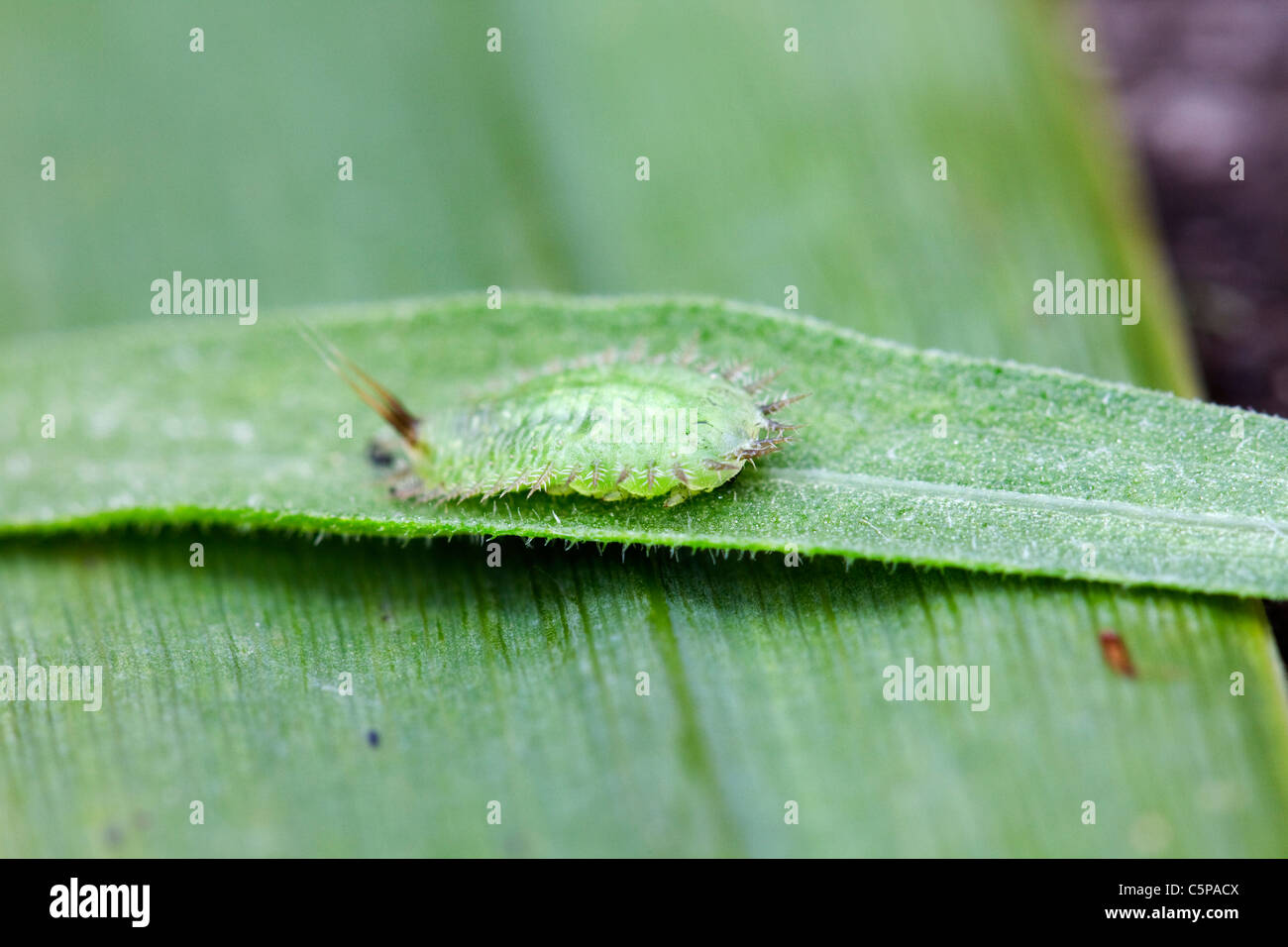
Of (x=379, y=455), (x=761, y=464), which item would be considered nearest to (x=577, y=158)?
(x=379, y=455)

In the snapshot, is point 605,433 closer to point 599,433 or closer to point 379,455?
point 599,433

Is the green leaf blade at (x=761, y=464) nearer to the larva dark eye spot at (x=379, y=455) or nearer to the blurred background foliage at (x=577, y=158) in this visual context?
the larva dark eye spot at (x=379, y=455)

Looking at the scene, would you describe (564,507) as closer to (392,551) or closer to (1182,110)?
(392,551)

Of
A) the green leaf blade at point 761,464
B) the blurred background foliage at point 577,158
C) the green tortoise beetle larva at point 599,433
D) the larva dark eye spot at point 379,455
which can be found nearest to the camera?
the green leaf blade at point 761,464

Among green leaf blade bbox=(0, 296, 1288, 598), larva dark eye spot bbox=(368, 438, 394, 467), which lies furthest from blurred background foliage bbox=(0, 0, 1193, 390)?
larva dark eye spot bbox=(368, 438, 394, 467)

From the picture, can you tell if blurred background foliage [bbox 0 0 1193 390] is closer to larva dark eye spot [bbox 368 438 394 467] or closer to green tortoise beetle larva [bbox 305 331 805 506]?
green tortoise beetle larva [bbox 305 331 805 506]

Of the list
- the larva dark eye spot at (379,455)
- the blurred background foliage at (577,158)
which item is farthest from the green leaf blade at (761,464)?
the blurred background foliage at (577,158)
